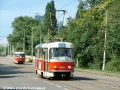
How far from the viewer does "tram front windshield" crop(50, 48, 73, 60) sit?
31.3m

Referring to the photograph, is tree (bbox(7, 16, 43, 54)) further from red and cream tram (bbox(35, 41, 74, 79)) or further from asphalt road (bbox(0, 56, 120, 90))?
red and cream tram (bbox(35, 41, 74, 79))

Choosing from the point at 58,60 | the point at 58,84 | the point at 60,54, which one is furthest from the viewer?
the point at 60,54

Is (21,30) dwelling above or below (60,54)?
above

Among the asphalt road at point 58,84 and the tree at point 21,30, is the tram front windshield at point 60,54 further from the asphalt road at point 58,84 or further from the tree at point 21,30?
the tree at point 21,30

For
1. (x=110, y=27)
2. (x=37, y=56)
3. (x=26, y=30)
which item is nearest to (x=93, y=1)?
(x=110, y=27)

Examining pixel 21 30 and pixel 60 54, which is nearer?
pixel 60 54

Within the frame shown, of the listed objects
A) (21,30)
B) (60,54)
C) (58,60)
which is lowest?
(58,60)

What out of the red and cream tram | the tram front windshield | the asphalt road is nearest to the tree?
the asphalt road

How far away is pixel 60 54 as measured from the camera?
31.4m

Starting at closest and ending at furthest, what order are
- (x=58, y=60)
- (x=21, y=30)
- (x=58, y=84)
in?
(x=58, y=84)
(x=58, y=60)
(x=21, y=30)

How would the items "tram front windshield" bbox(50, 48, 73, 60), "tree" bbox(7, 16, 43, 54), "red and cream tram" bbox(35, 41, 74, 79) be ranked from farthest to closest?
"tree" bbox(7, 16, 43, 54) → "tram front windshield" bbox(50, 48, 73, 60) → "red and cream tram" bbox(35, 41, 74, 79)

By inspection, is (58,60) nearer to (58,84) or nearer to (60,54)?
(60,54)

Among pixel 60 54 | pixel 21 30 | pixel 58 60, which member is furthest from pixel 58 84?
pixel 21 30

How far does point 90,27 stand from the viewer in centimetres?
6738
